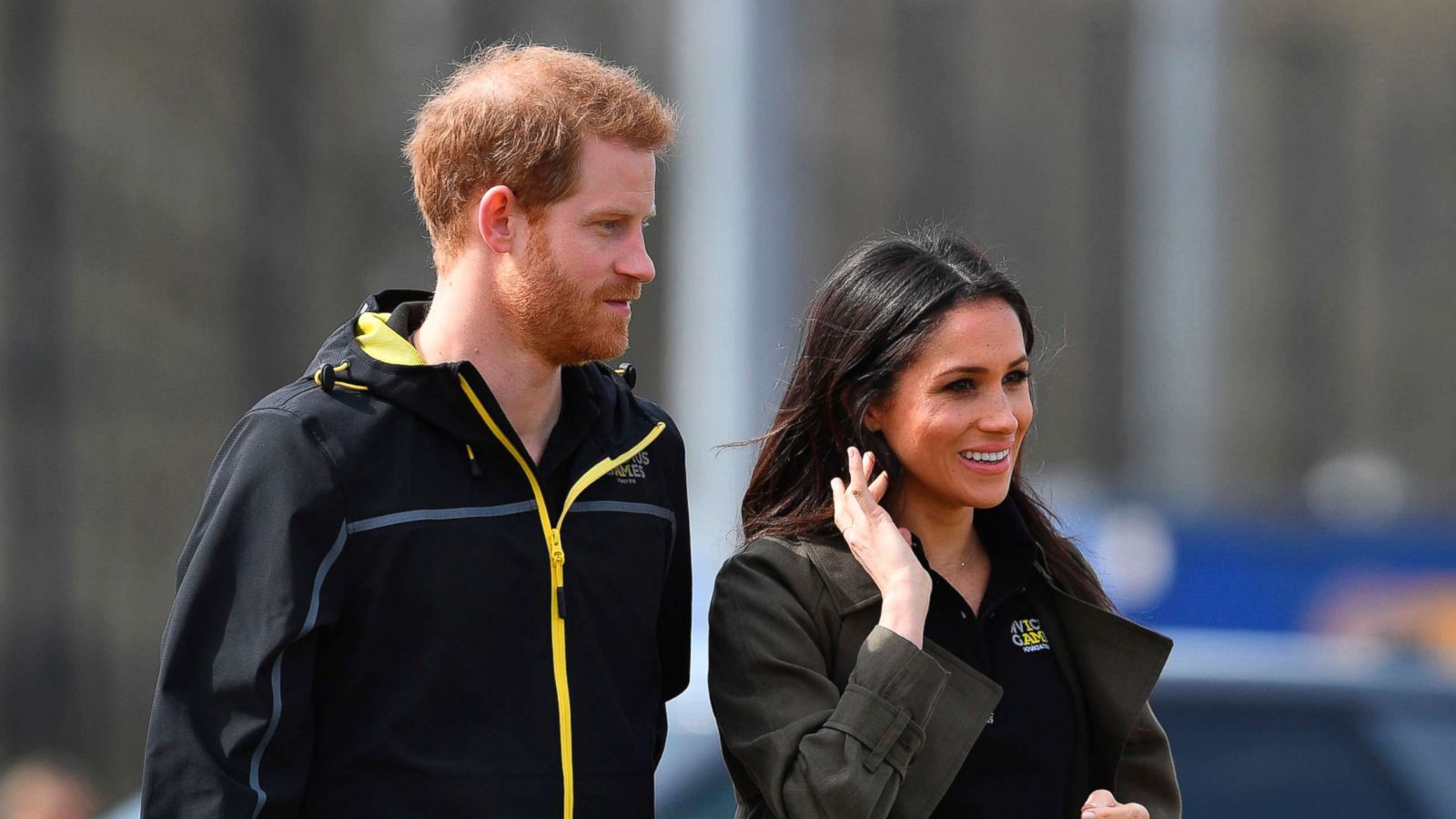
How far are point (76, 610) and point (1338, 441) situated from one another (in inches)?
369

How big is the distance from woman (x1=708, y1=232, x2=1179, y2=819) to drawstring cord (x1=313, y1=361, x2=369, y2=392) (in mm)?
608

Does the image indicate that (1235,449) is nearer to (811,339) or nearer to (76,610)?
(76,610)

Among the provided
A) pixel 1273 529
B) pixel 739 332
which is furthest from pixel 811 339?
pixel 1273 529

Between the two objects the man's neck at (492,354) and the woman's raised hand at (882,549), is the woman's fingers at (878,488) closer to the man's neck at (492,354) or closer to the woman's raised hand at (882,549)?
the woman's raised hand at (882,549)

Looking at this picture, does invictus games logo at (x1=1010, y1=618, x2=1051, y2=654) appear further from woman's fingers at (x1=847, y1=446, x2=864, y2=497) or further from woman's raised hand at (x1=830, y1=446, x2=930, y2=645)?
woman's fingers at (x1=847, y1=446, x2=864, y2=497)

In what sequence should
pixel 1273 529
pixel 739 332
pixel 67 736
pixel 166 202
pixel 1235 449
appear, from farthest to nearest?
pixel 1235 449, pixel 166 202, pixel 67 736, pixel 1273 529, pixel 739 332

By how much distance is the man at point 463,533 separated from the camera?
2.43m

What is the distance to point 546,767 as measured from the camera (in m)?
2.56

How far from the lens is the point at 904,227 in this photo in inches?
447

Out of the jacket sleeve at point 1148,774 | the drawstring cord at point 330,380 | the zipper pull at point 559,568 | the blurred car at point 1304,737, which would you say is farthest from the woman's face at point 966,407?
the blurred car at point 1304,737

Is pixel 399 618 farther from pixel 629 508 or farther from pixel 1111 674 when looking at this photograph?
pixel 1111 674

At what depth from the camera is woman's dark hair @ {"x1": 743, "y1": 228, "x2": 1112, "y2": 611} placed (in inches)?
112

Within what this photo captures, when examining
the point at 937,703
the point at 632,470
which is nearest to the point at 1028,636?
the point at 937,703

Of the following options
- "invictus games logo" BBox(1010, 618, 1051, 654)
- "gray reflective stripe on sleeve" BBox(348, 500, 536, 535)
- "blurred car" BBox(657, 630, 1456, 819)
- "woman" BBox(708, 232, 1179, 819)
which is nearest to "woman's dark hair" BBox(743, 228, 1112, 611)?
"woman" BBox(708, 232, 1179, 819)
